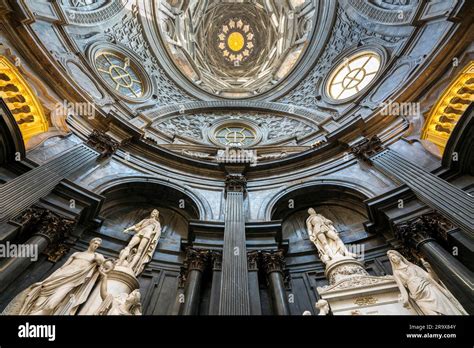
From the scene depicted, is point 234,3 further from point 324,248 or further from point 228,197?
point 324,248

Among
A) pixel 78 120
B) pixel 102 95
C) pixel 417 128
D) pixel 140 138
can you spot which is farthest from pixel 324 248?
pixel 102 95

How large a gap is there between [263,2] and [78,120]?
27425 mm

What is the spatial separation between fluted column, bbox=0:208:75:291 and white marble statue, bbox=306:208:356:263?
23.9ft

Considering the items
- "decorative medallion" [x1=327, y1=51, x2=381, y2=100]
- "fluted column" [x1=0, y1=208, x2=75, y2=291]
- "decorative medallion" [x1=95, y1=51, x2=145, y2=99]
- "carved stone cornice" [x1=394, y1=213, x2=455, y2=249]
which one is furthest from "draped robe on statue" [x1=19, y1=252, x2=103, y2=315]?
"decorative medallion" [x1=327, y1=51, x2=381, y2=100]

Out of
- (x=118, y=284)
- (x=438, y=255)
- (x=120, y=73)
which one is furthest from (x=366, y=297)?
(x=120, y=73)

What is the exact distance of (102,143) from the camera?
10906mm

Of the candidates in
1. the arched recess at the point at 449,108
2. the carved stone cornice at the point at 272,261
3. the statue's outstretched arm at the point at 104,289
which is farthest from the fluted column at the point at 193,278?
the arched recess at the point at 449,108

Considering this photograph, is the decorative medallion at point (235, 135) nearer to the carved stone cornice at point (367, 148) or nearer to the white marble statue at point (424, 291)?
the carved stone cornice at point (367, 148)

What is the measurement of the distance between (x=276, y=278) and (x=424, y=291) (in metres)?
3.89

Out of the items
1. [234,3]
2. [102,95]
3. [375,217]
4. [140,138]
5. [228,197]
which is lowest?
[375,217]

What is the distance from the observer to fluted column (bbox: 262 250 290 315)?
24.2 ft

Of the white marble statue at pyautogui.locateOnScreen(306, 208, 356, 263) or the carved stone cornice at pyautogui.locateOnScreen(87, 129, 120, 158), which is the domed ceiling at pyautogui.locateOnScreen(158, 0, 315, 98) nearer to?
the carved stone cornice at pyautogui.locateOnScreen(87, 129, 120, 158)

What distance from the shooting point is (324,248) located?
8219 mm

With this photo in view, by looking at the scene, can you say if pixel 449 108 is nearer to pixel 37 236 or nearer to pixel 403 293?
pixel 403 293
